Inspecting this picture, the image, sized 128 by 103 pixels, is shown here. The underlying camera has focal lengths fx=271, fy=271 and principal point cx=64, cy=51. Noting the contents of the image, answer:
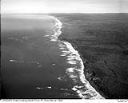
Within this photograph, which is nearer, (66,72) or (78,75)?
(78,75)

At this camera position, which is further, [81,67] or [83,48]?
[83,48]

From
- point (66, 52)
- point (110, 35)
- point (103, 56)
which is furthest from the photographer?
point (110, 35)

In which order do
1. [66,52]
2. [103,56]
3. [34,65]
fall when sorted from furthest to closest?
[66,52] < [103,56] < [34,65]

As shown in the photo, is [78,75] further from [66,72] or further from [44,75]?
[44,75]

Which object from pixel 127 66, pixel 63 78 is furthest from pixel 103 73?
pixel 63 78

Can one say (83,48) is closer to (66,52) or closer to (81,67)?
(66,52)

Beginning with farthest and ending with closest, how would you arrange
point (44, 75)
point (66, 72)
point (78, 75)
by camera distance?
point (66, 72) → point (78, 75) → point (44, 75)

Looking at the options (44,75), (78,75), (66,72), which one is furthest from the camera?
(66,72)

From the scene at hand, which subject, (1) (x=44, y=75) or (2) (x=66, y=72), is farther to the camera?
(2) (x=66, y=72)

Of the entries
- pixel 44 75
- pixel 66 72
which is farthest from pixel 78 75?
pixel 44 75
